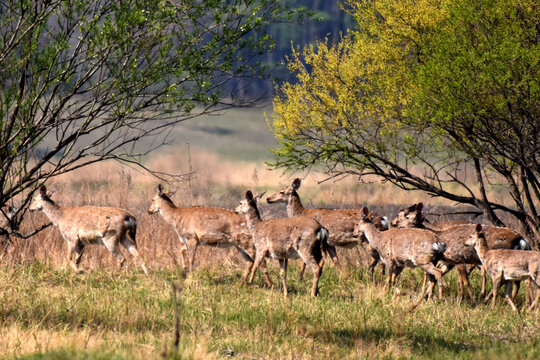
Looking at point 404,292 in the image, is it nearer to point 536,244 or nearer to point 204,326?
point 204,326

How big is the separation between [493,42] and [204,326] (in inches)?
336

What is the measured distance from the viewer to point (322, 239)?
452 inches

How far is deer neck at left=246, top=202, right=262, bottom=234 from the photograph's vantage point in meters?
12.5

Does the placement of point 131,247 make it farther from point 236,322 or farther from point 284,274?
point 236,322

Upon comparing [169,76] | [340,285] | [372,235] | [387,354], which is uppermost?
[169,76]

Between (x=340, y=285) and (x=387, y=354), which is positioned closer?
(x=387, y=354)

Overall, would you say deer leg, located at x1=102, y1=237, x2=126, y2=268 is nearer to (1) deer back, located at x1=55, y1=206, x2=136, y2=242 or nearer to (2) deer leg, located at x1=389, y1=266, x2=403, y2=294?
(1) deer back, located at x1=55, y1=206, x2=136, y2=242

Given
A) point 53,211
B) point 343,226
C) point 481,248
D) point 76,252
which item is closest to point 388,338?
point 481,248

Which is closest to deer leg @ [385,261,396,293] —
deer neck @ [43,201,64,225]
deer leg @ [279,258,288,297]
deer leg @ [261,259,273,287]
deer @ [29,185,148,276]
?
deer leg @ [279,258,288,297]

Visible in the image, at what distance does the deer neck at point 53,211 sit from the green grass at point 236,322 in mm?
1440

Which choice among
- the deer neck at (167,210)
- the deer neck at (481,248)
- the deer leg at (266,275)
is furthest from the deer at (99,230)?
the deer neck at (481,248)

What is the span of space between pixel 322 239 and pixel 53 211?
17.8 feet

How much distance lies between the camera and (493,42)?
14.1 metres

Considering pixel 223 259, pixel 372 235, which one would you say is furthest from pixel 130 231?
pixel 372 235
